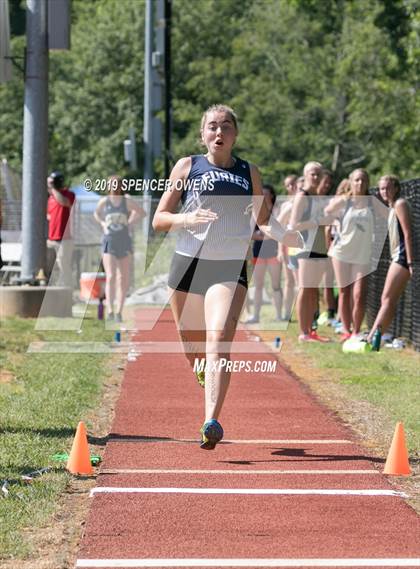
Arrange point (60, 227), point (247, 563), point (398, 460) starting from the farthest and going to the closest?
point (60, 227) < point (398, 460) < point (247, 563)

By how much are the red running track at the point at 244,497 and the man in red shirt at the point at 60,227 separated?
28.5ft

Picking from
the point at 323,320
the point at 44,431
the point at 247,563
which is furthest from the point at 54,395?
the point at 323,320

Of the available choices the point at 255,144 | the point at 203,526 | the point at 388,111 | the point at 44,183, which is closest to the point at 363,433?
the point at 203,526

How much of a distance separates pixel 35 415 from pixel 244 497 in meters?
2.92

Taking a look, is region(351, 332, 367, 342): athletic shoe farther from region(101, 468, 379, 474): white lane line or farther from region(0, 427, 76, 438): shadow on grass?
region(101, 468, 379, 474): white lane line

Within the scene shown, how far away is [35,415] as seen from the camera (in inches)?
350

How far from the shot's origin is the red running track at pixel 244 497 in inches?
207

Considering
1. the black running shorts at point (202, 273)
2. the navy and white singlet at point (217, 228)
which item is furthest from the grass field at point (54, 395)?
the navy and white singlet at point (217, 228)

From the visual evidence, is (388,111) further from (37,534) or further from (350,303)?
(37,534)

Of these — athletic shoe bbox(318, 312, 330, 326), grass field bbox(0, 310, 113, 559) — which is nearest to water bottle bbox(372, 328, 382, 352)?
grass field bbox(0, 310, 113, 559)

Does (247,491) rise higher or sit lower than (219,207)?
lower

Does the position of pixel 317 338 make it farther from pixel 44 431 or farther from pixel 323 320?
pixel 44 431

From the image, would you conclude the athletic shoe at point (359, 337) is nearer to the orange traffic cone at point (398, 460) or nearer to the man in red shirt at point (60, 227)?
the man in red shirt at point (60, 227)

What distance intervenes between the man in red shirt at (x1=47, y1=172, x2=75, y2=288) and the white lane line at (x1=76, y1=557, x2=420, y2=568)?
43.9 ft
